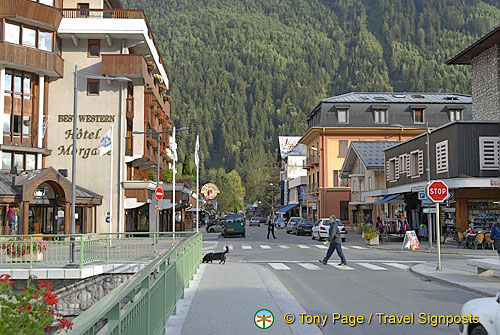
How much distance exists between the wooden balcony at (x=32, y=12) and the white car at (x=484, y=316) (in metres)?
33.7

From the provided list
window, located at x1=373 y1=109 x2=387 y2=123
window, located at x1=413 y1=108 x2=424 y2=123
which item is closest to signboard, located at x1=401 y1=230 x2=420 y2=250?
window, located at x1=373 y1=109 x2=387 y2=123

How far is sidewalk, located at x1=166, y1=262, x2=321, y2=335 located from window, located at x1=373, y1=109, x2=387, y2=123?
171 ft

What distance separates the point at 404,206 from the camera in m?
43.1

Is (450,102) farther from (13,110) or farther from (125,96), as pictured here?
(13,110)

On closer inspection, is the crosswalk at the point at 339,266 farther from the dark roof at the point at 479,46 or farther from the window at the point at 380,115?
the window at the point at 380,115

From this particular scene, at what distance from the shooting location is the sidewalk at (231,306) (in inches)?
324

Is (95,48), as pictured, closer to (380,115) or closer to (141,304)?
(141,304)

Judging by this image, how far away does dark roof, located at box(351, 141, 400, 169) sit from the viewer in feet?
166

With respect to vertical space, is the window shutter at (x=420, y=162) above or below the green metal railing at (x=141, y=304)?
above

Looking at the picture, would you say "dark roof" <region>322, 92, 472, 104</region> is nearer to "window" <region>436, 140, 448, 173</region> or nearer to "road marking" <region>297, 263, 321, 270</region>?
"window" <region>436, 140, 448, 173</region>

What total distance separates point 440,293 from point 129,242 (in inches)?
466

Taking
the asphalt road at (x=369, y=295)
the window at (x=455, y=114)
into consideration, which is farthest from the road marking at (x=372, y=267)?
the window at (x=455, y=114)

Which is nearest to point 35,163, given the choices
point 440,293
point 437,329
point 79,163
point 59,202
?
point 79,163

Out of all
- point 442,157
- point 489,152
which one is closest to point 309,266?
point 489,152
